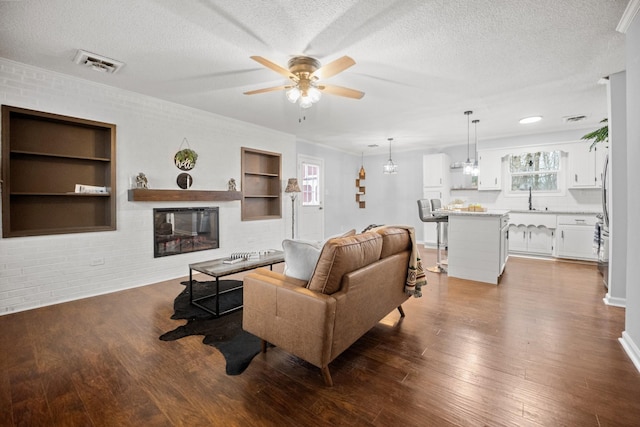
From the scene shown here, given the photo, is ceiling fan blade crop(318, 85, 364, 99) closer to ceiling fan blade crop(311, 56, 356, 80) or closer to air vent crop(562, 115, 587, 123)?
ceiling fan blade crop(311, 56, 356, 80)

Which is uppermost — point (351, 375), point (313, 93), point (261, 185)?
point (313, 93)

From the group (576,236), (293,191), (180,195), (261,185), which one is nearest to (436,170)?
(576,236)

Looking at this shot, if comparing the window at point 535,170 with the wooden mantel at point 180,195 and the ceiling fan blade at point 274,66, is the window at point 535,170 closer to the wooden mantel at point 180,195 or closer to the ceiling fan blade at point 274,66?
the ceiling fan blade at point 274,66

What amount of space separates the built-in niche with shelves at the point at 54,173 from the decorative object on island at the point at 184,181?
2.66 feet

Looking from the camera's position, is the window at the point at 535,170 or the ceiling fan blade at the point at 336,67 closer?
the ceiling fan blade at the point at 336,67

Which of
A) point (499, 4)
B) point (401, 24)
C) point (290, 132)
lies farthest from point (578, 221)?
point (290, 132)

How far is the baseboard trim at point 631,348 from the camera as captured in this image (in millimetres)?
1958

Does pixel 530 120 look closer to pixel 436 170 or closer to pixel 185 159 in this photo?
pixel 436 170

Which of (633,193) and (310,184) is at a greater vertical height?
(310,184)

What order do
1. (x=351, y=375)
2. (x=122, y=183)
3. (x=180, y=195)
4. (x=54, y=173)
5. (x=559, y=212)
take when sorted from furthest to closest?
(x=559, y=212), (x=180, y=195), (x=122, y=183), (x=54, y=173), (x=351, y=375)

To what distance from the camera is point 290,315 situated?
71.2 inches

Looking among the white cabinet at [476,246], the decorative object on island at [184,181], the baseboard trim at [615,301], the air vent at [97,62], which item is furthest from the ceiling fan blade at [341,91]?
the baseboard trim at [615,301]

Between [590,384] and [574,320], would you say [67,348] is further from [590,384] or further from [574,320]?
[574,320]

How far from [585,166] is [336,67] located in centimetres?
562
